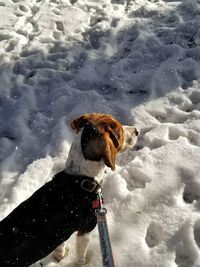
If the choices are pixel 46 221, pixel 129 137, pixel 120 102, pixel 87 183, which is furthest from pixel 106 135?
pixel 120 102

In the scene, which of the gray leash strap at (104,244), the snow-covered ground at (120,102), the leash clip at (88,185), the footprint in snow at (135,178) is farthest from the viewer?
the footprint in snow at (135,178)

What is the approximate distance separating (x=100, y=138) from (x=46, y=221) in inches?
31.9

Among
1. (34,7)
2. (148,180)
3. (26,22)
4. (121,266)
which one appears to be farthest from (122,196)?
(34,7)

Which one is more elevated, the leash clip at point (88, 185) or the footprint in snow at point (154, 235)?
the leash clip at point (88, 185)

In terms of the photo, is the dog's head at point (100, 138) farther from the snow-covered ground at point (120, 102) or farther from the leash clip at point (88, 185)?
the snow-covered ground at point (120, 102)

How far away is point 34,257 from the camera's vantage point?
3096 mm

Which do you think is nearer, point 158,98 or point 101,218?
point 101,218

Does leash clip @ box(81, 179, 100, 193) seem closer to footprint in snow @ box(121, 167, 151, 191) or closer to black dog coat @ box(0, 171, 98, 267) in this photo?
black dog coat @ box(0, 171, 98, 267)

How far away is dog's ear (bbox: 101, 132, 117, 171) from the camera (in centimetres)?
310

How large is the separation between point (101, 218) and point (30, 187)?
155 centimetres

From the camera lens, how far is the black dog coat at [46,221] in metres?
2.98

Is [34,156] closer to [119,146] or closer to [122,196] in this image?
[122,196]

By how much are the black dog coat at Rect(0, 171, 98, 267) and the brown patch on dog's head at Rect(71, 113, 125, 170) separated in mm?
356

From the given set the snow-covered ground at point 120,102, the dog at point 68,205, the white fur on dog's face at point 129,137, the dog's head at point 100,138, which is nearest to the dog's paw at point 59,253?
the snow-covered ground at point 120,102
